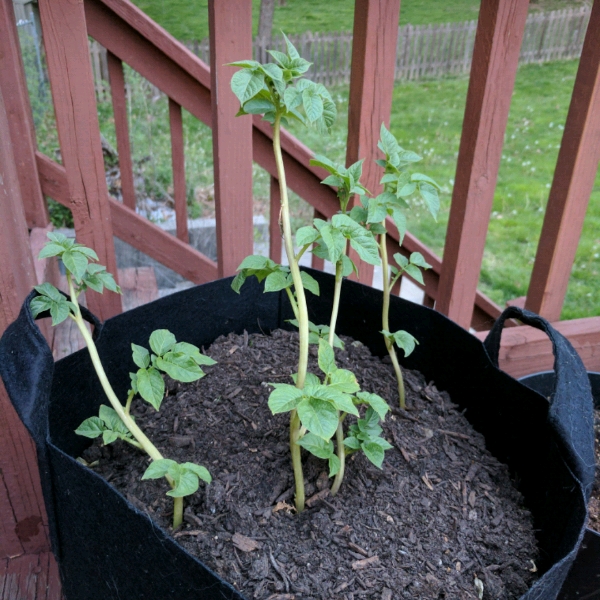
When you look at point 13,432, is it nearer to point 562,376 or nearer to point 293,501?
point 293,501

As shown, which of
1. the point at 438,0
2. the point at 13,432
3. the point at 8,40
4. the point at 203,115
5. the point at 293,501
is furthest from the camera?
the point at 438,0

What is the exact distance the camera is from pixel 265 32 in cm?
586

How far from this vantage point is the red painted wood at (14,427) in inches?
44.1

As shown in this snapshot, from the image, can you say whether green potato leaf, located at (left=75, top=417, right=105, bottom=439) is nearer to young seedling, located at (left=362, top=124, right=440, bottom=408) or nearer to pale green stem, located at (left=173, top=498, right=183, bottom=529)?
pale green stem, located at (left=173, top=498, right=183, bottom=529)

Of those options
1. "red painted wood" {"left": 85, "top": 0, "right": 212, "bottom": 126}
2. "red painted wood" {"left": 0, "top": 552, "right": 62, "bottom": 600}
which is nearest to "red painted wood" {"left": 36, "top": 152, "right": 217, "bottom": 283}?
"red painted wood" {"left": 85, "top": 0, "right": 212, "bottom": 126}

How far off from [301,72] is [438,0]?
710 centimetres

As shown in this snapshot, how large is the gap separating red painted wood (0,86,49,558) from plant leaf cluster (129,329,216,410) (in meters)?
0.46

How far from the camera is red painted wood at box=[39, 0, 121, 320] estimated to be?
1.10 metres

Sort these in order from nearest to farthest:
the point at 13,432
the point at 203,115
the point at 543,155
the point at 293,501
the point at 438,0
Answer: the point at 293,501 < the point at 13,432 < the point at 203,115 < the point at 543,155 < the point at 438,0

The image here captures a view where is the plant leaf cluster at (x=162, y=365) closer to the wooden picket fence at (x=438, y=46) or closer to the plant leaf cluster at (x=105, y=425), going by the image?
the plant leaf cluster at (x=105, y=425)

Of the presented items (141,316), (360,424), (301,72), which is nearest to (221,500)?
(360,424)

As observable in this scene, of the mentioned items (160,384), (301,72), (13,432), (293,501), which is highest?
(301,72)

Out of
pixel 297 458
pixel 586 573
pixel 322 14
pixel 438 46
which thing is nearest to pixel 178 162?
pixel 297 458

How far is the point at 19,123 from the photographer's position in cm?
192
